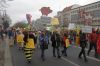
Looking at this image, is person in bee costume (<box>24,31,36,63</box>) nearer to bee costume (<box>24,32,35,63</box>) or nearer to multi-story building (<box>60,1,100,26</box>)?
bee costume (<box>24,32,35,63</box>)

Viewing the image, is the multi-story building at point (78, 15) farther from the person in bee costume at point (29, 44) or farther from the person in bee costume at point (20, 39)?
the person in bee costume at point (29, 44)

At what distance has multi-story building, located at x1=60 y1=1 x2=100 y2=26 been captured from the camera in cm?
13388

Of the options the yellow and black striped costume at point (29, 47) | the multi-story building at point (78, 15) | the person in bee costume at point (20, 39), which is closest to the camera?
the yellow and black striped costume at point (29, 47)

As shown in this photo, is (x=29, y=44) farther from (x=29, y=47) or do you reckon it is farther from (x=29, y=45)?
(x=29, y=47)

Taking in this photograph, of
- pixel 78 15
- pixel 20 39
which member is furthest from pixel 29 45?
pixel 78 15

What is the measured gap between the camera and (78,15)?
502 feet

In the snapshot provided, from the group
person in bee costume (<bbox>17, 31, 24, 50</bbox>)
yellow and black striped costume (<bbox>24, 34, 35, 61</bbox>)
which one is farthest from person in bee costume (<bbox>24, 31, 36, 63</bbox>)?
person in bee costume (<bbox>17, 31, 24, 50</bbox>)

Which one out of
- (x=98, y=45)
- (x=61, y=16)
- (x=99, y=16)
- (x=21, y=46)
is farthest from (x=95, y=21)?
(x=98, y=45)

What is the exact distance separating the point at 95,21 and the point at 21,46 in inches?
4360

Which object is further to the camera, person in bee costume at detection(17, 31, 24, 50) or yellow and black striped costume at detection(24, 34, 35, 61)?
person in bee costume at detection(17, 31, 24, 50)

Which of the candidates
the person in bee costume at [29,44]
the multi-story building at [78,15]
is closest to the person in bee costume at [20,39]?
the person in bee costume at [29,44]

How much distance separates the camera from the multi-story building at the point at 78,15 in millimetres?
133875

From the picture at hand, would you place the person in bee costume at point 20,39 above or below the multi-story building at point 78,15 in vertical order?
below

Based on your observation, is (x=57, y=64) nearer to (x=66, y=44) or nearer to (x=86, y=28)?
(x=66, y=44)
